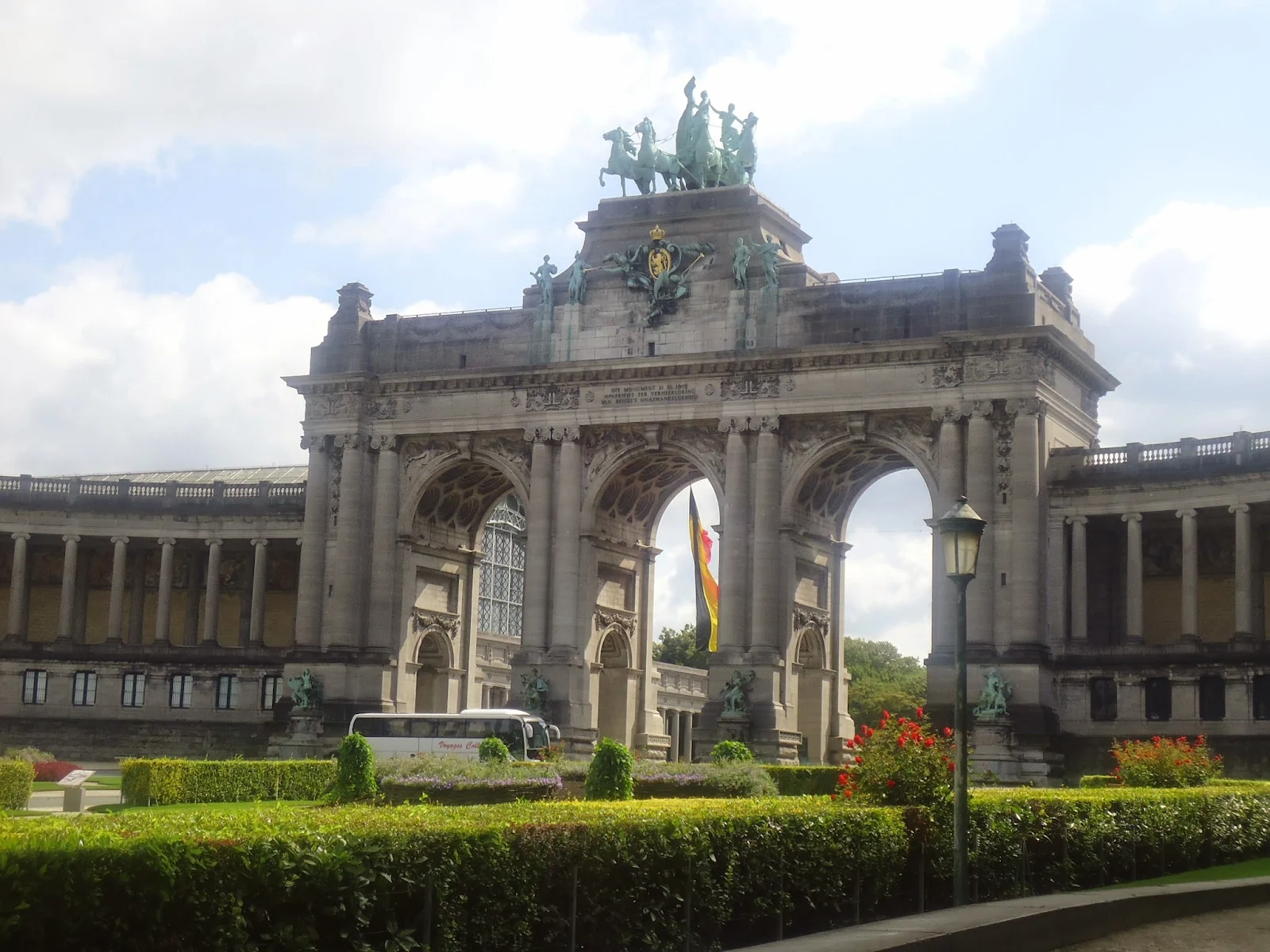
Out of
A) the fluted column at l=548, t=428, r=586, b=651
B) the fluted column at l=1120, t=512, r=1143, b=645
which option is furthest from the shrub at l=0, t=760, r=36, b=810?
the fluted column at l=1120, t=512, r=1143, b=645

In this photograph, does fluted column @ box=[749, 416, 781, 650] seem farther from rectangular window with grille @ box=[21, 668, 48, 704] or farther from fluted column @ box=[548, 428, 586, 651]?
rectangular window with grille @ box=[21, 668, 48, 704]

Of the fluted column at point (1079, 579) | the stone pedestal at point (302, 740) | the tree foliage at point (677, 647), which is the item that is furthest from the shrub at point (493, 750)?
the tree foliage at point (677, 647)

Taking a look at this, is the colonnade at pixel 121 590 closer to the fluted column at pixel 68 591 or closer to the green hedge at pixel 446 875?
the fluted column at pixel 68 591

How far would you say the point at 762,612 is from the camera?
70062mm

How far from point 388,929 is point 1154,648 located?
2156 inches

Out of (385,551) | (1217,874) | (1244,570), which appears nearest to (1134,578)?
(1244,570)

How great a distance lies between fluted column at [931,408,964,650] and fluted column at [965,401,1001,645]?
431 millimetres

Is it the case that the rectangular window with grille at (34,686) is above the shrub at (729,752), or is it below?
above

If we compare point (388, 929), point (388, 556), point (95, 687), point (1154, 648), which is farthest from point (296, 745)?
point (388, 929)

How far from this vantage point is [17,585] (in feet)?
282

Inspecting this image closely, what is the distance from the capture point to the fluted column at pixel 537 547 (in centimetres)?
7412

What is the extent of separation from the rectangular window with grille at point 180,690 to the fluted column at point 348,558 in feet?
36.7

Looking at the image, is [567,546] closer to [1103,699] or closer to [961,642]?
[1103,699]

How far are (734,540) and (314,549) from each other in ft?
63.9
